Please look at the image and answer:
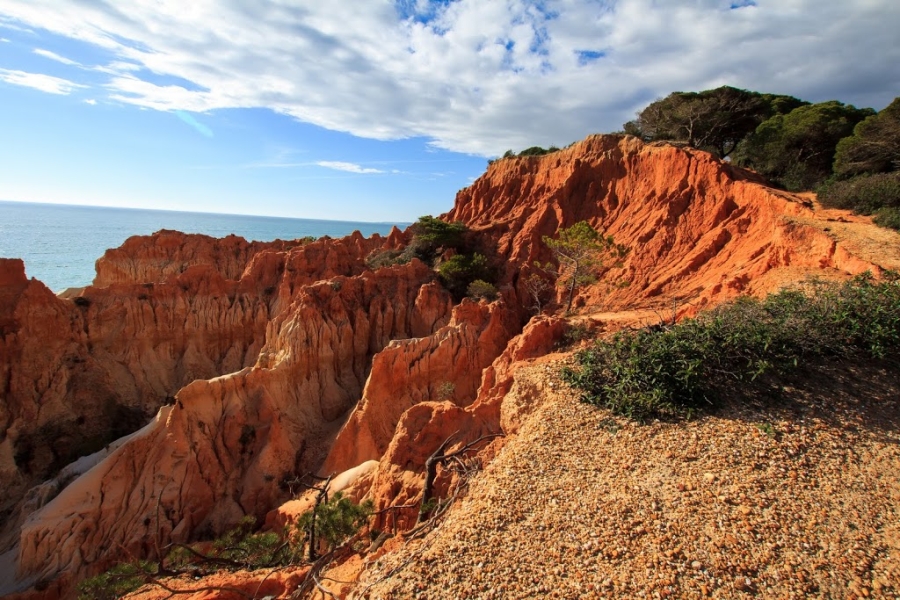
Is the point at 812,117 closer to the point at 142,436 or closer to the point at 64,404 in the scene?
the point at 142,436

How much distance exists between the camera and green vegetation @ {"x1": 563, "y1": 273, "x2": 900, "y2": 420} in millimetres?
8633

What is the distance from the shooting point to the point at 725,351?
30.3ft

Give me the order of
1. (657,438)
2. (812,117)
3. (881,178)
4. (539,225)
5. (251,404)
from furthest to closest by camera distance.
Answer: (539,225) < (812,117) < (881,178) < (251,404) < (657,438)

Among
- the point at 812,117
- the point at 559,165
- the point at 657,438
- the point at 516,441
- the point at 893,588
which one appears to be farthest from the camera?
the point at 559,165

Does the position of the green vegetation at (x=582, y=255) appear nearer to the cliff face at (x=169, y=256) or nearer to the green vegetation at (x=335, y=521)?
the green vegetation at (x=335, y=521)

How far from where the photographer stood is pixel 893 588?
514 cm

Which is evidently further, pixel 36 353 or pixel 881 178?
pixel 36 353

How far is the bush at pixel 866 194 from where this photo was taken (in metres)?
17.1

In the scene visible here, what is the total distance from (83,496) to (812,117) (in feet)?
120

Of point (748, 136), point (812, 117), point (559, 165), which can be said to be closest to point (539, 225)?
point (559, 165)

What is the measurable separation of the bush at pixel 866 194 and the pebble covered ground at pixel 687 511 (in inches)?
503

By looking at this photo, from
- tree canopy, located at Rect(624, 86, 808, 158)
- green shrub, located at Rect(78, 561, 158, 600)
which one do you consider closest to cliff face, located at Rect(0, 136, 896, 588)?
green shrub, located at Rect(78, 561, 158, 600)

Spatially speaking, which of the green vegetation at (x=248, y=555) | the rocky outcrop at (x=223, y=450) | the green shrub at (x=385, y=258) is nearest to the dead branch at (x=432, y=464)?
the green vegetation at (x=248, y=555)

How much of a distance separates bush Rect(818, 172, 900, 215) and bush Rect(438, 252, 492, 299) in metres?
15.7
